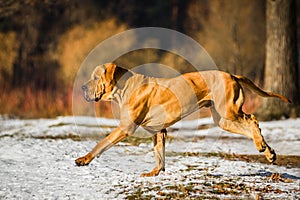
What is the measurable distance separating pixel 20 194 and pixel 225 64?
41.9 ft

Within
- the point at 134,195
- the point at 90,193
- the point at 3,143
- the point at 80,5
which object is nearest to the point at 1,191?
the point at 90,193

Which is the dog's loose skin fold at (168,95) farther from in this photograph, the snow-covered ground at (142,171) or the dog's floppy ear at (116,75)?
the snow-covered ground at (142,171)

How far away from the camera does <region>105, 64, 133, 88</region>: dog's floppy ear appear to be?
5.85 meters

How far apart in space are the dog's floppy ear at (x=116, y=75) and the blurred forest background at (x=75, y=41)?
1004 cm

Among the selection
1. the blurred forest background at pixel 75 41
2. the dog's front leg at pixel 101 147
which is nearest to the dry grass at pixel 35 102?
the blurred forest background at pixel 75 41

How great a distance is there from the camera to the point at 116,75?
232 inches

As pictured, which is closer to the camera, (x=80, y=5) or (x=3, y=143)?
(x=3, y=143)

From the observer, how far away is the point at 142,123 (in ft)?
19.2

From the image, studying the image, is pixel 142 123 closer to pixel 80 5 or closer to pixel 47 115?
pixel 47 115

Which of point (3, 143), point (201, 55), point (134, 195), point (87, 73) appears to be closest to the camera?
point (134, 195)

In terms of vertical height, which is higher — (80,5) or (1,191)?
(80,5)

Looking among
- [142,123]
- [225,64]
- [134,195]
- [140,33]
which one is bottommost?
[134,195]

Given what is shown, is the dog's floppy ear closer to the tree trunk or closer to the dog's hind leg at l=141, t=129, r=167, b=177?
the dog's hind leg at l=141, t=129, r=167, b=177

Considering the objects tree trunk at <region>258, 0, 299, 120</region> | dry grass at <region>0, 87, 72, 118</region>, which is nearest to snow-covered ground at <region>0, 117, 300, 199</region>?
tree trunk at <region>258, 0, 299, 120</region>
